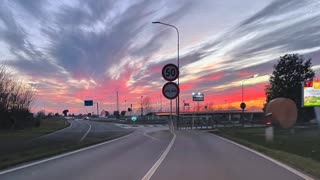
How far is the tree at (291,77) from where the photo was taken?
88250mm

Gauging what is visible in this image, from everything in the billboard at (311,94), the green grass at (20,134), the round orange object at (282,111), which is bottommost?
the green grass at (20,134)

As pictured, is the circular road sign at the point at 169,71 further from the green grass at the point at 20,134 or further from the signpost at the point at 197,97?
the signpost at the point at 197,97

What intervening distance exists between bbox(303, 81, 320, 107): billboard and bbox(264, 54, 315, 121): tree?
26.2 metres

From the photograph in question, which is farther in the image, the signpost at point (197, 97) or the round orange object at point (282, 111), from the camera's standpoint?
the signpost at point (197, 97)

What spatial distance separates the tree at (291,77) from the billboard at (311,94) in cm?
2619

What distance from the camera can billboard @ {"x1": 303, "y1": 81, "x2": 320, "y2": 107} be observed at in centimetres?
6091

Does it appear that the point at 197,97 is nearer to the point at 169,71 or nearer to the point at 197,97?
the point at 197,97

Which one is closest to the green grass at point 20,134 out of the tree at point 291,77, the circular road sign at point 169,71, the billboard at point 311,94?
the circular road sign at point 169,71

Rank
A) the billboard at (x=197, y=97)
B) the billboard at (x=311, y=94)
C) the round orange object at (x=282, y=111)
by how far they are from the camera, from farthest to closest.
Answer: the billboard at (x=197, y=97), the billboard at (x=311, y=94), the round orange object at (x=282, y=111)

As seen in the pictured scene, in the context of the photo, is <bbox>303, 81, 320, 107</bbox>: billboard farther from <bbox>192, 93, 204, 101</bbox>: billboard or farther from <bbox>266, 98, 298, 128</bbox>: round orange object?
<bbox>192, 93, 204, 101</bbox>: billboard

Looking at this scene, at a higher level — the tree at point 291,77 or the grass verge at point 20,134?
the tree at point 291,77

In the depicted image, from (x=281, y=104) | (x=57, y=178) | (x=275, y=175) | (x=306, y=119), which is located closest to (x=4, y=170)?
(x=57, y=178)

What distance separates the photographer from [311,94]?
6116cm

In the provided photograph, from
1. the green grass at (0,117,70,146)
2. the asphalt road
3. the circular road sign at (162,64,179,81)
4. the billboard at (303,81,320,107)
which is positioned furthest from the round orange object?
the asphalt road
